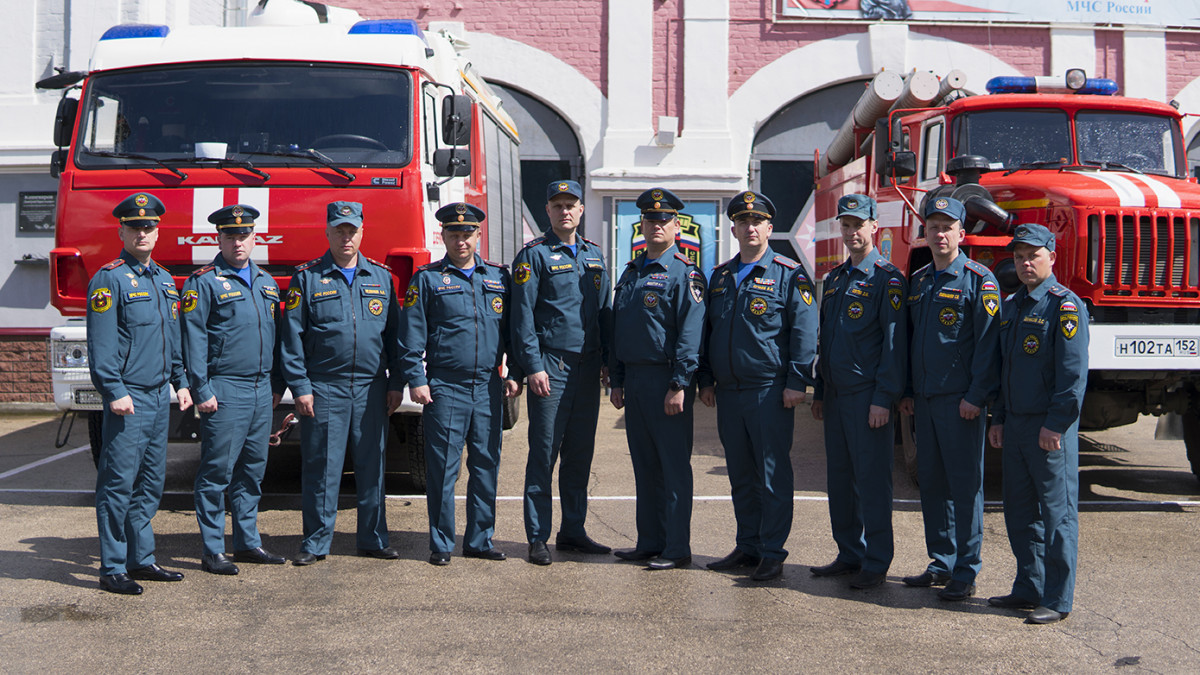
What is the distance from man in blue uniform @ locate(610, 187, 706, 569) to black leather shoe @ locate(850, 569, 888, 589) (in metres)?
0.88

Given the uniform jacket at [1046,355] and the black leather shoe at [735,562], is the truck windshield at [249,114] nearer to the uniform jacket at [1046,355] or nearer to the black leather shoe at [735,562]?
the black leather shoe at [735,562]

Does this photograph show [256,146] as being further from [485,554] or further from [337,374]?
[485,554]

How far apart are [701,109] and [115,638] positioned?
39.2 feet

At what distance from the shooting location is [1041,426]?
5.08 meters

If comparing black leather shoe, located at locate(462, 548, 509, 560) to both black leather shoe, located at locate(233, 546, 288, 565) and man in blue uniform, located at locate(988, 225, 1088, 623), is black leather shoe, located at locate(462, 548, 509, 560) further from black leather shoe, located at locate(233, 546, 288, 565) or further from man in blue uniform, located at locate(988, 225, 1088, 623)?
man in blue uniform, located at locate(988, 225, 1088, 623)

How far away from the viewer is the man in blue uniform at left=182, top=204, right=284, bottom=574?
18.9 feet

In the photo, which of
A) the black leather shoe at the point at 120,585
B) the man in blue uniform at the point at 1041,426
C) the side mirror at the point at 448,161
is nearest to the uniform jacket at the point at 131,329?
the black leather shoe at the point at 120,585

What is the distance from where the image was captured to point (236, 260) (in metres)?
5.94

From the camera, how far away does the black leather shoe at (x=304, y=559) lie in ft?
19.3

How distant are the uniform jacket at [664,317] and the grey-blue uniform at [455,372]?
728 mm

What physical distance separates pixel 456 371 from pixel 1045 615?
309 centimetres

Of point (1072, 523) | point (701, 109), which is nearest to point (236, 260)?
point (1072, 523)

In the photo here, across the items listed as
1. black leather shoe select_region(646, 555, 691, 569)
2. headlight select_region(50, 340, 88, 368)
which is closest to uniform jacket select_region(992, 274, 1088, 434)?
black leather shoe select_region(646, 555, 691, 569)

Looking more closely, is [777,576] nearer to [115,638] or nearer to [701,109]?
[115,638]
